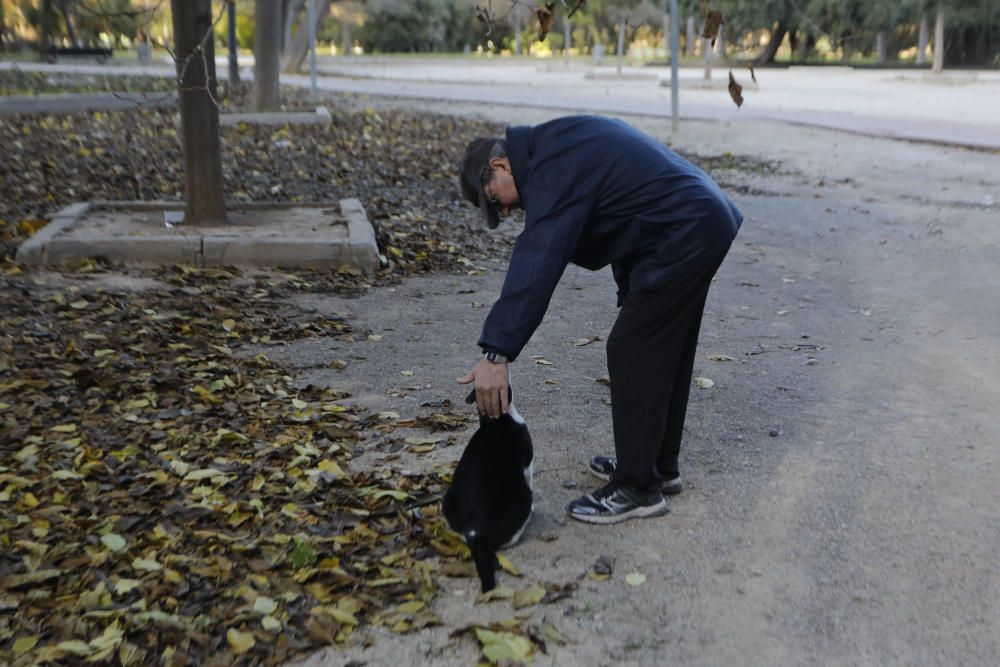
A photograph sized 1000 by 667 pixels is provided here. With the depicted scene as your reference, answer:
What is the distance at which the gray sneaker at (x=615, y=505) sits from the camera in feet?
13.9

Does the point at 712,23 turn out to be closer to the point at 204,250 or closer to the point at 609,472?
the point at 609,472

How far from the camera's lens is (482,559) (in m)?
3.70

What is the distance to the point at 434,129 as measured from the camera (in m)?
17.8

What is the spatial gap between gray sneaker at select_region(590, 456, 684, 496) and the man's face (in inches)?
51.1

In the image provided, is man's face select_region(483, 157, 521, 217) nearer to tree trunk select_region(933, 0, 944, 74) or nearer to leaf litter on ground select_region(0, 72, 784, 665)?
leaf litter on ground select_region(0, 72, 784, 665)

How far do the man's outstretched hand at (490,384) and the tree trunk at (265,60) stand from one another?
51.0 ft

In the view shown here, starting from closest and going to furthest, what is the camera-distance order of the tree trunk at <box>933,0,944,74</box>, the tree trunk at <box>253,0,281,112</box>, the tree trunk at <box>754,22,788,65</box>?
the tree trunk at <box>253,0,281,112</box> → the tree trunk at <box>933,0,944,74</box> → the tree trunk at <box>754,22,788,65</box>

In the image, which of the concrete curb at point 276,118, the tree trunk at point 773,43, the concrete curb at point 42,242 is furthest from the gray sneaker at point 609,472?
the tree trunk at point 773,43

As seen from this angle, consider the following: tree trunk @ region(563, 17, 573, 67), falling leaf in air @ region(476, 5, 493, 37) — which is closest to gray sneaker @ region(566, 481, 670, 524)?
falling leaf in air @ region(476, 5, 493, 37)

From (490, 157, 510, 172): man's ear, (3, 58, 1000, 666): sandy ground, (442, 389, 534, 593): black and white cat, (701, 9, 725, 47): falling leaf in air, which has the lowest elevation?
(3, 58, 1000, 666): sandy ground

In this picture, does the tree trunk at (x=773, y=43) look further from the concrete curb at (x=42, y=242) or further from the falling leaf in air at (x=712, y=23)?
the falling leaf in air at (x=712, y=23)

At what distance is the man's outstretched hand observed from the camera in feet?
11.9

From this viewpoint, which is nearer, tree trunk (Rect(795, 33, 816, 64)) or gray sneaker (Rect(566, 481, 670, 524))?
gray sneaker (Rect(566, 481, 670, 524))

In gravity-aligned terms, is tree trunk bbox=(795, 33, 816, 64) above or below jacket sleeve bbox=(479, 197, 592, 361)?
above
